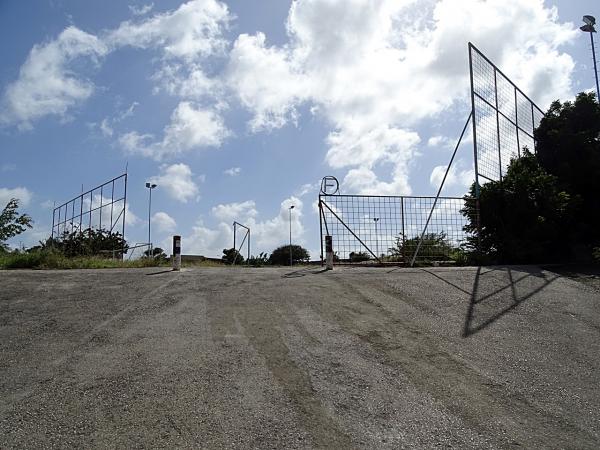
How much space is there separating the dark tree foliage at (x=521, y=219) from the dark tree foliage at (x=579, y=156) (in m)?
0.99

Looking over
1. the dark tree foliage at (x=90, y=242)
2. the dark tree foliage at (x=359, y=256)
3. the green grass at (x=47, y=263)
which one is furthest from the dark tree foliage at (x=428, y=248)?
the dark tree foliage at (x=90, y=242)

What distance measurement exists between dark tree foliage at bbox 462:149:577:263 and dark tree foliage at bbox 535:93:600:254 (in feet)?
3.23

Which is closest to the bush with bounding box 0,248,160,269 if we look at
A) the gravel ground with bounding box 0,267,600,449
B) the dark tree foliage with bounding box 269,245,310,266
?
the gravel ground with bounding box 0,267,600,449

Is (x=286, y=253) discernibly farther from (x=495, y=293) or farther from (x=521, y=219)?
(x=495, y=293)

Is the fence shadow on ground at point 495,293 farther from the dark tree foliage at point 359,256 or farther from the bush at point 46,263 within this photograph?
the bush at point 46,263

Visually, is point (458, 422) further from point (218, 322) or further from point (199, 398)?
point (218, 322)

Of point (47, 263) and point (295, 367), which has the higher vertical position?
point (47, 263)

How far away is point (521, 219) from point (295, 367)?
11.2 metres

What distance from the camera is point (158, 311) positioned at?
726 centimetres

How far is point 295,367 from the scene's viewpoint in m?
5.28

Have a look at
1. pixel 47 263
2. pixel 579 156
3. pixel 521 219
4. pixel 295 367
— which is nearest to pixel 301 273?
pixel 295 367

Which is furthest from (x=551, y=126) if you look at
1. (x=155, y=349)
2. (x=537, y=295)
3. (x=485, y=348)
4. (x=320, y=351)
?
(x=155, y=349)

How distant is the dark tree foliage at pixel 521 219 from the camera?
14.1 metres

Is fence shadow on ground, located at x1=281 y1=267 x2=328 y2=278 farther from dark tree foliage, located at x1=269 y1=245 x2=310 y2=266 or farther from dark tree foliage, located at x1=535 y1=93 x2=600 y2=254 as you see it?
dark tree foliage, located at x1=269 y1=245 x2=310 y2=266
